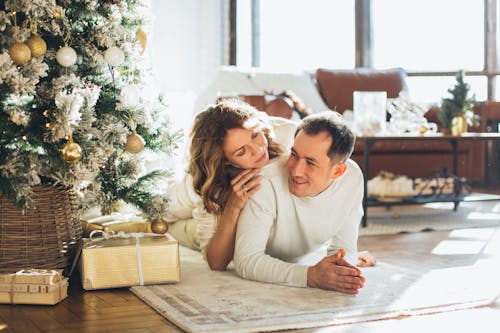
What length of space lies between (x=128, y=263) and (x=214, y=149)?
1.56ft

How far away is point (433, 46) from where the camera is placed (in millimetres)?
6621

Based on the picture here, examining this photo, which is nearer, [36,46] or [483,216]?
[36,46]

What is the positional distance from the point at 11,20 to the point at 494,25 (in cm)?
513

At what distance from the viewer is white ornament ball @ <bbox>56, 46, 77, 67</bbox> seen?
2.24m

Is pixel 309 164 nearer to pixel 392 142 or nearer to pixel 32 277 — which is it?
pixel 32 277

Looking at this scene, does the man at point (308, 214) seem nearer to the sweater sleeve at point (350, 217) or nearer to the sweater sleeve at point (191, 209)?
the sweater sleeve at point (350, 217)

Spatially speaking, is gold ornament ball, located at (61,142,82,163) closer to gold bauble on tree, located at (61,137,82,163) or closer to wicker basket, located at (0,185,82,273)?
gold bauble on tree, located at (61,137,82,163)

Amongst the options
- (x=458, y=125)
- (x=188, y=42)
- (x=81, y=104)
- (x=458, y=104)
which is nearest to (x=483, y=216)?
(x=458, y=125)

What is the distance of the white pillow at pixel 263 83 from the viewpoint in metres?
5.29

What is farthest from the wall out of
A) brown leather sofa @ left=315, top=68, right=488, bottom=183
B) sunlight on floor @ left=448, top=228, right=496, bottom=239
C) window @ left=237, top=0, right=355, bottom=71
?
sunlight on floor @ left=448, top=228, right=496, bottom=239

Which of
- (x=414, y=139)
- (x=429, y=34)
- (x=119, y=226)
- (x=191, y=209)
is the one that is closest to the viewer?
(x=119, y=226)

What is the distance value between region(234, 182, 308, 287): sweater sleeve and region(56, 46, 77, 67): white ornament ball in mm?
728

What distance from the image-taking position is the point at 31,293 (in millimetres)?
2182

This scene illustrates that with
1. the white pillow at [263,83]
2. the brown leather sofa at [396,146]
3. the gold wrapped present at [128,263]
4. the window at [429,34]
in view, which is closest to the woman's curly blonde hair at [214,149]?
the gold wrapped present at [128,263]
